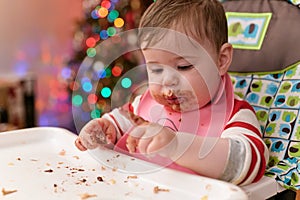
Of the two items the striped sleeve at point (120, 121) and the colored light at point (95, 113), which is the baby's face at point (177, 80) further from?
the colored light at point (95, 113)

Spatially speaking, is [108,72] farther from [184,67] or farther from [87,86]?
[184,67]

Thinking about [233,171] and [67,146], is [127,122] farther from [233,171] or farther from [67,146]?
[233,171]

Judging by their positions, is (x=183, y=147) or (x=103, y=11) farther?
(x=103, y=11)

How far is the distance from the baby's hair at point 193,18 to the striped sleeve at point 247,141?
0.14 meters

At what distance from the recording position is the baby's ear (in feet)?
3.03

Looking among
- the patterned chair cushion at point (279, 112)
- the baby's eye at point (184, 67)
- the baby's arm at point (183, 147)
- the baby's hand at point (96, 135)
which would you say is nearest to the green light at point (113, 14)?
the patterned chair cushion at point (279, 112)

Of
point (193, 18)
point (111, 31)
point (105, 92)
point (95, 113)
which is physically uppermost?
point (193, 18)

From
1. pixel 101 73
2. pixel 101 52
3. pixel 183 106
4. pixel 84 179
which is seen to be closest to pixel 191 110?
pixel 183 106

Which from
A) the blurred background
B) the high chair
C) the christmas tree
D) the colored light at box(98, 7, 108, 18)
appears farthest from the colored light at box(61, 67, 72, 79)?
the high chair

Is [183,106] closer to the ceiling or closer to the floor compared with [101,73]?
closer to the ceiling

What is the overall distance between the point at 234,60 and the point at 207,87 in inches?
10.5

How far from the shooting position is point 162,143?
2.36 ft

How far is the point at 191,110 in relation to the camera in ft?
3.06

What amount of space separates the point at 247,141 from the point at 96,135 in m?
0.31
